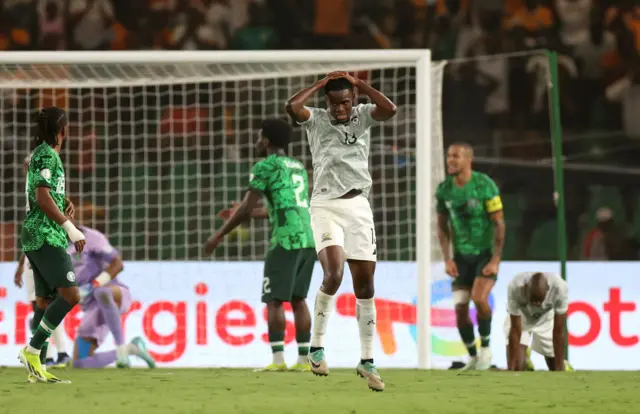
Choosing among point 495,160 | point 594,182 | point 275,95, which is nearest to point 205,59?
point 275,95

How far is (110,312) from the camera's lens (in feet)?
32.3

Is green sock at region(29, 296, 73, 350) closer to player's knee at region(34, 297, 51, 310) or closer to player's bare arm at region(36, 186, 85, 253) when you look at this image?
player's bare arm at region(36, 186, 85, 253)

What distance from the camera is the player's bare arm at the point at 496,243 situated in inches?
383

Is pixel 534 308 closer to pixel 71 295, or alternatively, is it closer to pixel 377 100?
pixel 377 100

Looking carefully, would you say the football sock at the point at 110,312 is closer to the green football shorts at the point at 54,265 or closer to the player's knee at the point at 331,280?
the green football shorts at the point at 54,265

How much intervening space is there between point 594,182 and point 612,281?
245 cm

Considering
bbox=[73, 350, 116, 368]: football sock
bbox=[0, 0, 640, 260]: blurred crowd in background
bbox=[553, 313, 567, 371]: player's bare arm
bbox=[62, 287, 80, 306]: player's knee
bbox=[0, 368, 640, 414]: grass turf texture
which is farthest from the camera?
bbox=[0, 0, 640, 260]: blurred crowd in background

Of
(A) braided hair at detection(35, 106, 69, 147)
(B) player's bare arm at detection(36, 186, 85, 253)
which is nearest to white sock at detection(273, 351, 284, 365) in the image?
(B) player's bare arm at detection(36, 186, 85, 253)

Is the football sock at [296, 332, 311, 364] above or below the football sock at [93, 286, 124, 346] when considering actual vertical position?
below

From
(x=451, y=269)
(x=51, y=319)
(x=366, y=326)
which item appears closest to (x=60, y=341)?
(x=51, y=319)

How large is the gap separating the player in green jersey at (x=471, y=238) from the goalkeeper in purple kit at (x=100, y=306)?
2.63 meters

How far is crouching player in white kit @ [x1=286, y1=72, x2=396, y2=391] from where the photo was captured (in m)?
6.81

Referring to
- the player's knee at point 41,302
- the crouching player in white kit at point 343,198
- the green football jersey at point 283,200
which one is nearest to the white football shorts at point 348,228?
the crouching player in white kit at point 343,198

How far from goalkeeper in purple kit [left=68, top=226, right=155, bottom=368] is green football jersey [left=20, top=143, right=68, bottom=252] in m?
2.57
